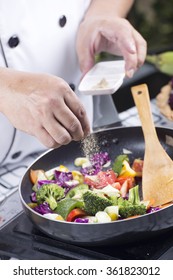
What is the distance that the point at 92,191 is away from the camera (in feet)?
4.52

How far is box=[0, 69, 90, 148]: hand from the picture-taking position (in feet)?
4.02

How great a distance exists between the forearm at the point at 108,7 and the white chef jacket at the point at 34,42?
0.13 feet

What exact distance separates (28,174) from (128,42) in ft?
1.53

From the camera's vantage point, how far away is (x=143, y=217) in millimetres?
1202

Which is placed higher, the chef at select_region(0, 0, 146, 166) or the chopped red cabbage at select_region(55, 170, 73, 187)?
the chef at select_region(0, 0, 146, 166)

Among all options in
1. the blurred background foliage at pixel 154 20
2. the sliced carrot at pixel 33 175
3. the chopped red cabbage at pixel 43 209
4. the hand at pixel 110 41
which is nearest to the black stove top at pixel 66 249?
the chopped red cabbage at pixel 43 209

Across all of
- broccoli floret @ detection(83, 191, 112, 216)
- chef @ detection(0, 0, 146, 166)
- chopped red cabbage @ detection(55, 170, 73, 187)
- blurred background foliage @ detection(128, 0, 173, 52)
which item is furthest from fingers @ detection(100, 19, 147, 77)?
blurred background foliage @ detection(128, 0, 173, 52)

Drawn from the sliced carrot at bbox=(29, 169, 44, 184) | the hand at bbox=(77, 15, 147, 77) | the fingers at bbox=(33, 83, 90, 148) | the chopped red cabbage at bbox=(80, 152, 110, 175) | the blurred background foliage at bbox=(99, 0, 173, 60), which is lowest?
the blurred background foliage at bbox=(99, 0, 173, 60)

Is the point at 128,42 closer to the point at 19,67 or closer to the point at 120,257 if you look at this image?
the point at 19,67

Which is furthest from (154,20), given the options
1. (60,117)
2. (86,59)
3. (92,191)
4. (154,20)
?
(60,117)

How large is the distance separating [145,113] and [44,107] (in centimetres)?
38

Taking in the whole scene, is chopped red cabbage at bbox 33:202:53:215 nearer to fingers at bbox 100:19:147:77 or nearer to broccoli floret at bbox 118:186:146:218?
broccoli floret at bbox 118:186:146:218

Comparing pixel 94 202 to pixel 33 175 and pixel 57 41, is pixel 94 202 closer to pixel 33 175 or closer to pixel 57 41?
pixel 33 175
